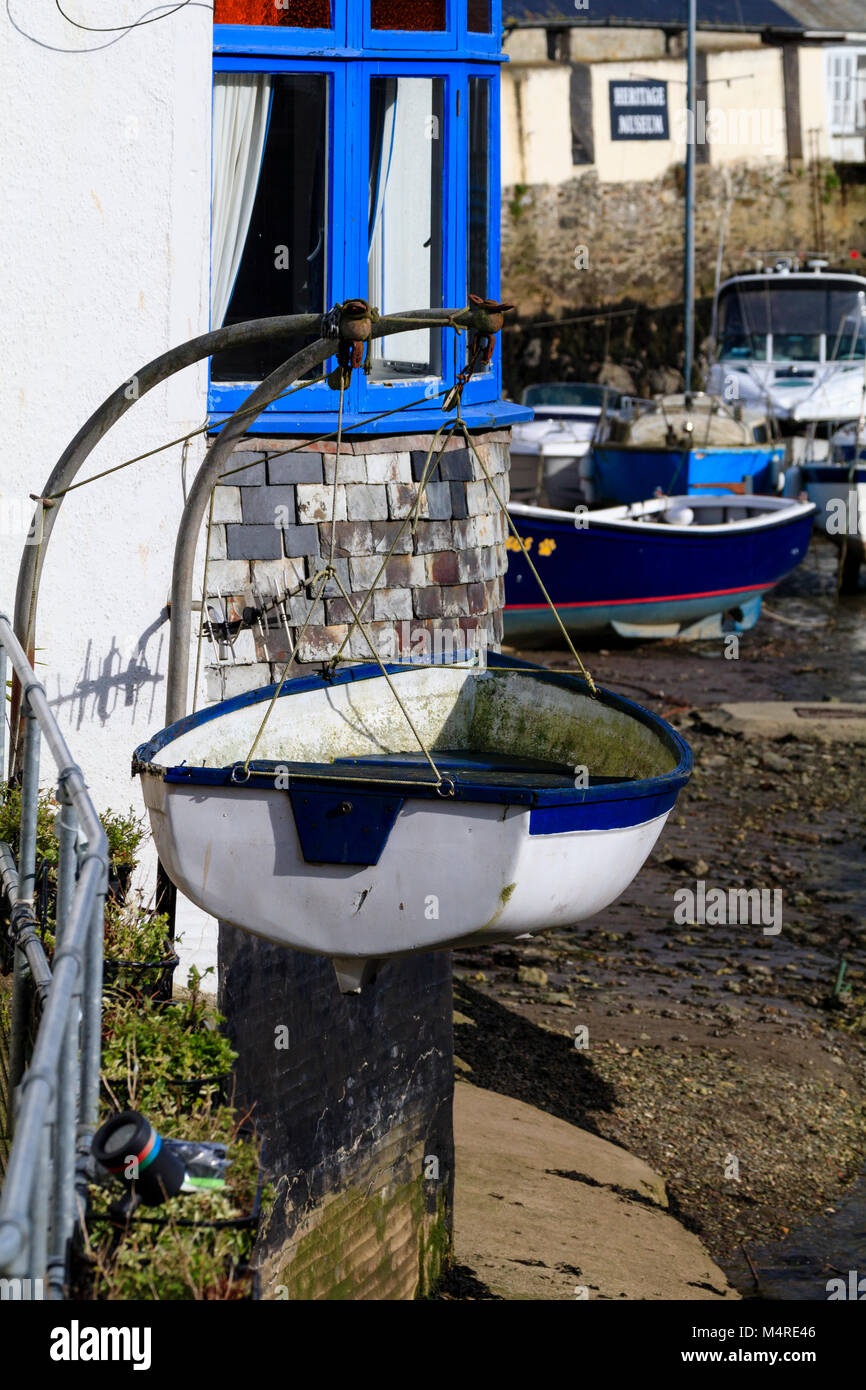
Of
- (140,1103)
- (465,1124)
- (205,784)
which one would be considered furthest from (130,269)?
(465,1124)

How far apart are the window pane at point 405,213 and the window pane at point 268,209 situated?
29 cm

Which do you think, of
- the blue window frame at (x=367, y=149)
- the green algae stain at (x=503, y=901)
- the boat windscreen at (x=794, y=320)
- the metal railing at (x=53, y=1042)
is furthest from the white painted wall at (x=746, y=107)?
the metal railing at (x=53, y=1042)

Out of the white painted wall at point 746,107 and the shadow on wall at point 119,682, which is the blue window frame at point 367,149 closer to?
the shadow on wall at point 119,682

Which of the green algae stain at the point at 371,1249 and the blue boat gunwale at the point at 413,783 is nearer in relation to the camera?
the blue boat gunwale at the point at 413,783

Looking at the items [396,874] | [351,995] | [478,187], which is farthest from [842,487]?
[396,874]

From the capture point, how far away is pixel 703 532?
23.3m

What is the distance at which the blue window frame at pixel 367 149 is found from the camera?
24.9ft

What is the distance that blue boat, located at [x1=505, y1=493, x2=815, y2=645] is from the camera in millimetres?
22688

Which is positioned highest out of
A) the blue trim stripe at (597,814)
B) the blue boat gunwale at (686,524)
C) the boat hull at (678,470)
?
the boat hull at (678,470)

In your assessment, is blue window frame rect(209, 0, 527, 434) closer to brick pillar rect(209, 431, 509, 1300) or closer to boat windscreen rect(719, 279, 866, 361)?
brick pillar rect(209, 431, 509, 1300)

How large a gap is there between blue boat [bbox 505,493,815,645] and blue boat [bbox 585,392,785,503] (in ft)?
4.01

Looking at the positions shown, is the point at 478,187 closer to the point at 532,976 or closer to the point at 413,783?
the point at 413,783

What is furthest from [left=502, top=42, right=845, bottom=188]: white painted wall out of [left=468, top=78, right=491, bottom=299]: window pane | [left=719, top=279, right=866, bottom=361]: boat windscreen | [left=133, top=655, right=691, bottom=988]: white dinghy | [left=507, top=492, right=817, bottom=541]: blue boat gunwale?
[left=133, top=655, right=691, bottom=988]: white dinghy
